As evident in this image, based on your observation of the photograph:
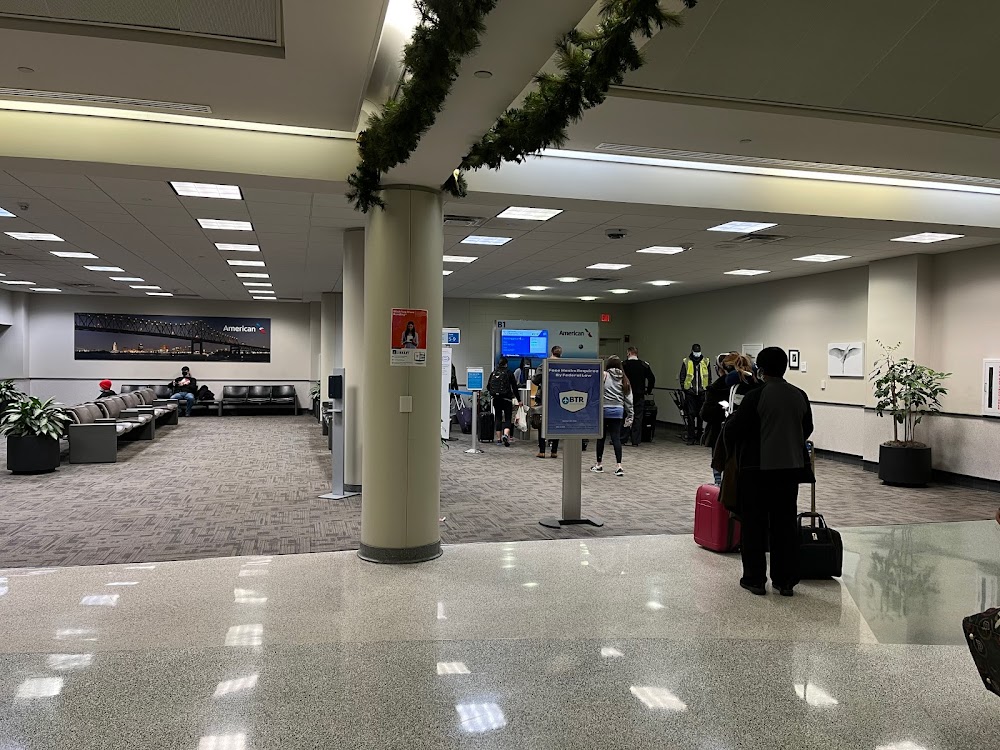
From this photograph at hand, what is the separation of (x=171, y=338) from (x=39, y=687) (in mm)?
19183

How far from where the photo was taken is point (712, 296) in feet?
53.0

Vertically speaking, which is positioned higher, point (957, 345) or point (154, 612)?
point (957, 345)

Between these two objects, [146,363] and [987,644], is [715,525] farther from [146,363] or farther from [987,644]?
[146,363]

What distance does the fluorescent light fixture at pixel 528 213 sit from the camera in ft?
26.1

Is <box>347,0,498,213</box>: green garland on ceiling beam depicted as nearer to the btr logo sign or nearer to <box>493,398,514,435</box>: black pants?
the btr logo sign

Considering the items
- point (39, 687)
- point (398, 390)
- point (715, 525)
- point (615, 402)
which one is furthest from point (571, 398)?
point (39, 687)

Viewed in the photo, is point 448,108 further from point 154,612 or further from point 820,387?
point 820,387

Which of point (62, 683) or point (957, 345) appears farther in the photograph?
point (957, 345)

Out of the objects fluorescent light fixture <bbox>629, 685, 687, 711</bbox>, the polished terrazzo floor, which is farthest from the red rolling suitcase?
fluorescent light fixture <bbox>629, 685, 687, 711</bbox>

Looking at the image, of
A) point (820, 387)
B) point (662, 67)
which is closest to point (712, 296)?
point (820, 387)

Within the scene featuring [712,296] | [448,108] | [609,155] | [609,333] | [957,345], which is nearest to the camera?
[448,108]

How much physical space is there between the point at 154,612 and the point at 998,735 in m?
4.27

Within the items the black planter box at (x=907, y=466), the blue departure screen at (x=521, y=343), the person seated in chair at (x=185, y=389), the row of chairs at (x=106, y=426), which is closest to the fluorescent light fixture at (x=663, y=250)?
the black planter box at (x=907, y=466)

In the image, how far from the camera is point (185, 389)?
798 inches
